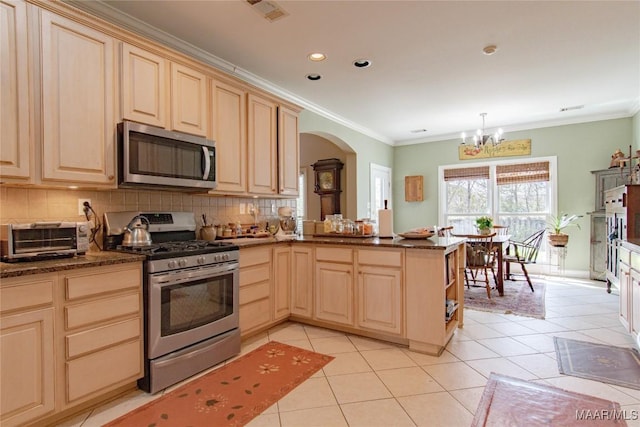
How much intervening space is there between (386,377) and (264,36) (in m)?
2.87

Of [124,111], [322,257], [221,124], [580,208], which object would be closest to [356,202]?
[322,257]

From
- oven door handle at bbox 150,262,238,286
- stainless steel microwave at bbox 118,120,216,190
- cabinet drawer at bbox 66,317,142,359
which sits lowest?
cabinet drawer at bbox 66,317,142,359

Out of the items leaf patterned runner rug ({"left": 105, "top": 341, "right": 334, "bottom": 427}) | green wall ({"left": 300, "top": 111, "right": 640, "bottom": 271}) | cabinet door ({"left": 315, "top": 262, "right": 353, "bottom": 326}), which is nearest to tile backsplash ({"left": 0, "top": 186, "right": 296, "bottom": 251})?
cabinet door ({"left": 315, "top": 262, "right": 353, "bottom": 326})

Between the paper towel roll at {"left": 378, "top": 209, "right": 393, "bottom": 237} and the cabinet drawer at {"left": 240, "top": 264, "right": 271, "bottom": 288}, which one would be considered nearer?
the cabinet drawer at {"left": 240, "top": 264, "right": 271, "bottom": 288}

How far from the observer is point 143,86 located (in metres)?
2.40

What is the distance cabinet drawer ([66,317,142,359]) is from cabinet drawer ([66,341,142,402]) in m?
0.04

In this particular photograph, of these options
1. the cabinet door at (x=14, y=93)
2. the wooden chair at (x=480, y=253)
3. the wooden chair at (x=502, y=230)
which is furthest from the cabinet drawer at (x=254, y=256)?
the wooden chair at (x=502, y=230)

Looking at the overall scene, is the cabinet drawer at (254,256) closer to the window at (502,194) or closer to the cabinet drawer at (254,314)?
the cabinet drawer at (254,314)

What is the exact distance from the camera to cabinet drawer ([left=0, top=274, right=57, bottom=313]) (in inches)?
62.6

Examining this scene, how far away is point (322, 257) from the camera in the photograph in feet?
10.5

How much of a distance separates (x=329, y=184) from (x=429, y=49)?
330 cm

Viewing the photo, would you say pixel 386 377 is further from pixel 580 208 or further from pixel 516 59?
pixel 580 208

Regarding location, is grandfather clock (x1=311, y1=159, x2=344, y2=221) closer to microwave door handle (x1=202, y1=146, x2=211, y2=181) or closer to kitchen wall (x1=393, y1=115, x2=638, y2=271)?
kitchen wall (x1=393, y1=115, x2=638, y2=271)

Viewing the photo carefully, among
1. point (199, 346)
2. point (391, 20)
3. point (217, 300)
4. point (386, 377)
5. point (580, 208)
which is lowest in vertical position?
point (386, 377)
